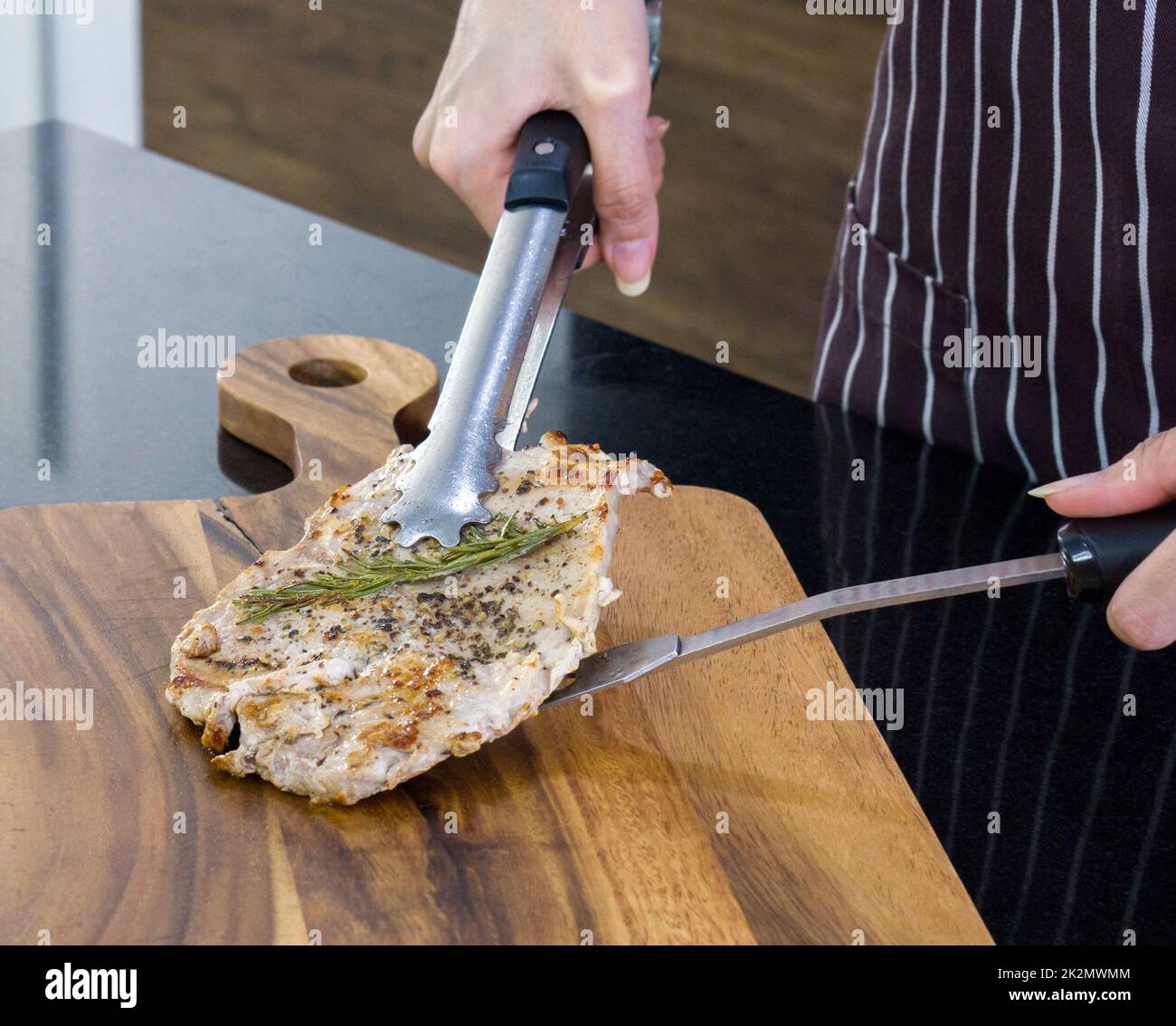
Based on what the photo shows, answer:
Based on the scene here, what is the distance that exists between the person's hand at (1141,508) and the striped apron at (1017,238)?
29.7 inches

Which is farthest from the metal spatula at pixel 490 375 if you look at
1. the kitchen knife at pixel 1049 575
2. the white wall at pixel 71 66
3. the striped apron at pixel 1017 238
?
the white wall at pixel 71 66

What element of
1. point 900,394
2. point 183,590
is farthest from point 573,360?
point 183,590

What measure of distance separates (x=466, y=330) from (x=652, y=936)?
815mm

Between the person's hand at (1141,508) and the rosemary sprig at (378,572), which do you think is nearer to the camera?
the person's hand at (1141,508)

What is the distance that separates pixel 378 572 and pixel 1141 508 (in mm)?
927

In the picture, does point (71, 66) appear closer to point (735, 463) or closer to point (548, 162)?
point (735, 463)

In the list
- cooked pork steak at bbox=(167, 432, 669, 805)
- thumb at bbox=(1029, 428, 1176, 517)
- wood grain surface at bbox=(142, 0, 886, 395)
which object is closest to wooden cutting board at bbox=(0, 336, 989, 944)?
cooked pork steak at bbox=(167, 432, 669, 805)

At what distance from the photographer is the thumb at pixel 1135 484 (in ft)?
5.24

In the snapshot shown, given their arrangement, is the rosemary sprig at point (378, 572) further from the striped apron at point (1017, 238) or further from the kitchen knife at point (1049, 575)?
the striped apron at point (1017, 238)

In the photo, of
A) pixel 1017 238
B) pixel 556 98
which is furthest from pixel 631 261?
pixel 1017 238

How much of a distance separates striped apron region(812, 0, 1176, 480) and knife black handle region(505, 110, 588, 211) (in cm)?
80

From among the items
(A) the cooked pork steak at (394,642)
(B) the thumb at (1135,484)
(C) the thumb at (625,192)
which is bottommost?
(A) the cooked pork steak at (394,642)

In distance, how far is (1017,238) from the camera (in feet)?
8.13
